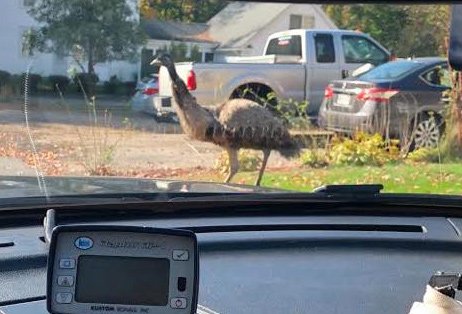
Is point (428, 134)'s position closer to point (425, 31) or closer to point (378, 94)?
point (378, 94)

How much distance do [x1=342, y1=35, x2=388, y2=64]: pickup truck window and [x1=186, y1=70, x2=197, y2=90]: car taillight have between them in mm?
642

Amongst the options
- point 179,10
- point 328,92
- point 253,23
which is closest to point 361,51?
point 328,92

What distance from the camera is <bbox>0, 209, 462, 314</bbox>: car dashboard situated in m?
2.65

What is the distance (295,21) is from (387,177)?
1.13 meters

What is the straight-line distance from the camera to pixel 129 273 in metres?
2.25

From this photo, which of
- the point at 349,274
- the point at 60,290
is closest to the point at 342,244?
the point at 349,274

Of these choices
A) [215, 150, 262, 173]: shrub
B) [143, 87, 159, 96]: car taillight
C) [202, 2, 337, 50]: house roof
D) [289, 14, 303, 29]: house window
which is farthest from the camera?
[215, 150, 262, 173]: shrub

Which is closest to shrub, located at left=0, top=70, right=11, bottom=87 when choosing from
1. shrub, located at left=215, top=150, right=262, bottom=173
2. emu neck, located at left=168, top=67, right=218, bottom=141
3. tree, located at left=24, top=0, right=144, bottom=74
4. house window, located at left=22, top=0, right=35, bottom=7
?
tree, located at left=24, top=0, right=144, bottom=74

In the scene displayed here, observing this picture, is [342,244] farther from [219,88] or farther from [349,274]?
[219,88]

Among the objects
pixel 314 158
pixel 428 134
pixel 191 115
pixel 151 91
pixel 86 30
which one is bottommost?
pixel 314 158

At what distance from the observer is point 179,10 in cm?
311

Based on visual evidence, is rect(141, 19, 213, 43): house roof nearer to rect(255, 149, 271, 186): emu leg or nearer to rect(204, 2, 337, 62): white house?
rect(204, 2, 337, 62): white house

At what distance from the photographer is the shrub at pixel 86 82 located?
125 inches

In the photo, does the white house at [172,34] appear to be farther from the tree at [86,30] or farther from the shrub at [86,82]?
the shrub at [86,82]
